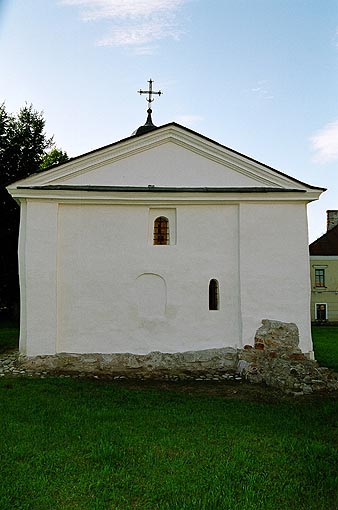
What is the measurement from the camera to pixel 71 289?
11820mm

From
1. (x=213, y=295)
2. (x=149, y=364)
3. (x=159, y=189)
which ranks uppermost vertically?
(x=159, y=189)

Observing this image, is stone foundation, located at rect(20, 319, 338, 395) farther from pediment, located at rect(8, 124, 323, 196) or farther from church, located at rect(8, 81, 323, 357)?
pediment, located at rect(8, 124, 323, 196)

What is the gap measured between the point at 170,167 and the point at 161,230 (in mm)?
1606

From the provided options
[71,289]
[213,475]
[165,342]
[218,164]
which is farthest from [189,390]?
[218,164]

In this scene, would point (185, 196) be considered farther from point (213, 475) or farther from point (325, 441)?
point (213, 475)

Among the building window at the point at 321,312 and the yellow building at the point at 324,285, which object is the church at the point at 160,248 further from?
the building window at the point at 321,312

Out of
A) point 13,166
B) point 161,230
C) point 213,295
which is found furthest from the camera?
point 13,166

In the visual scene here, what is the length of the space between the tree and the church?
38.9 feet

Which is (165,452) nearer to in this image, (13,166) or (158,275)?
(158,275)

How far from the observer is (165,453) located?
6133mm

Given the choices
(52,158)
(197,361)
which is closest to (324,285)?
(52,158)

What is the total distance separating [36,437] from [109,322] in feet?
17.4

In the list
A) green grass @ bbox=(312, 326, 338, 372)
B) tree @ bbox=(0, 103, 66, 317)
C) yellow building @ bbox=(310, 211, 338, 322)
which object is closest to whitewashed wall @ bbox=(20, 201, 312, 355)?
green grass @ bbox=(312, 326, 338, 372)

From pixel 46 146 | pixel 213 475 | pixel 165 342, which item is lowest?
pixel 213 475
